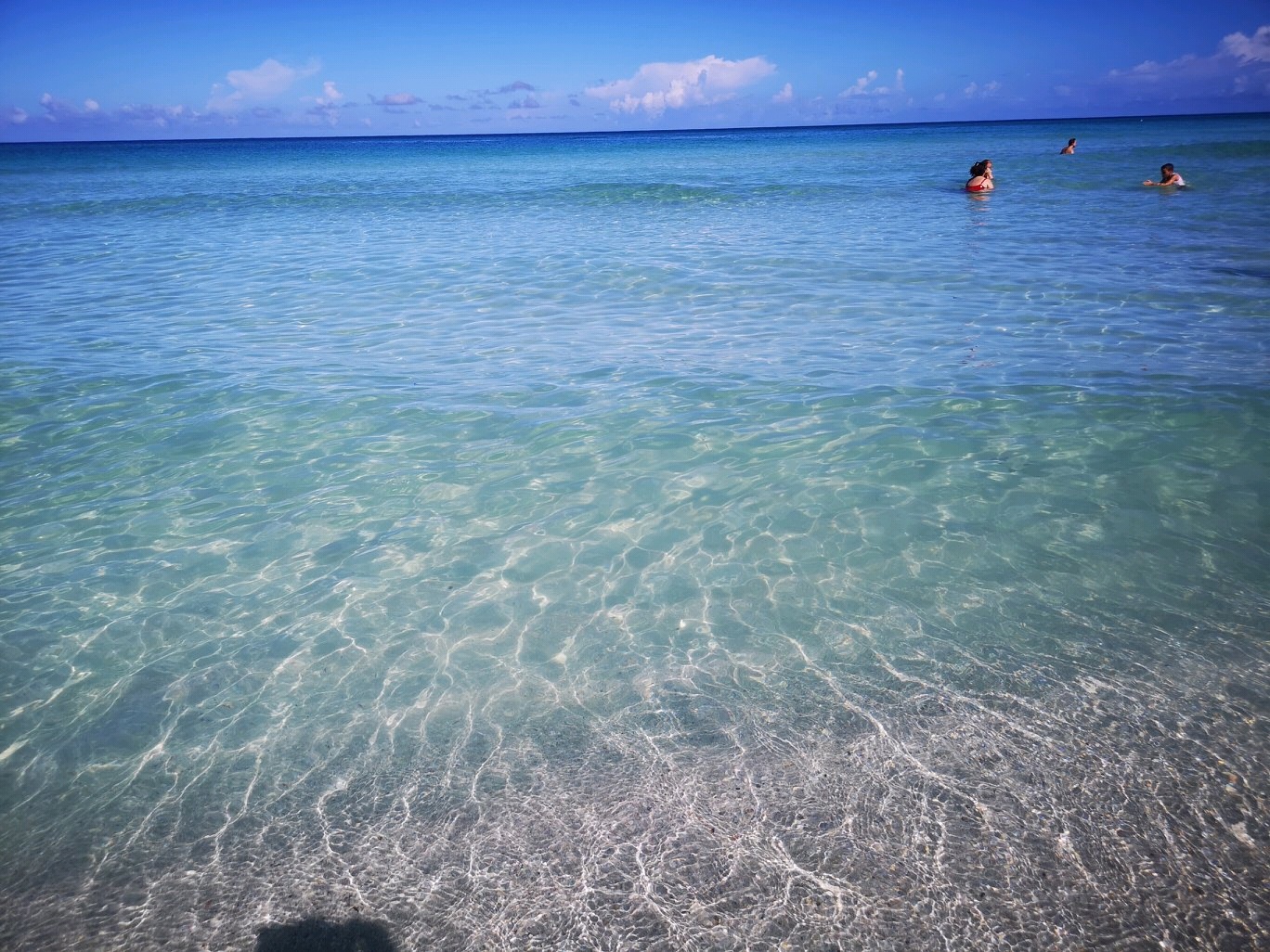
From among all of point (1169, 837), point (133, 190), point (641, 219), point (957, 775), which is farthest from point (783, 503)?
point (133, 190)

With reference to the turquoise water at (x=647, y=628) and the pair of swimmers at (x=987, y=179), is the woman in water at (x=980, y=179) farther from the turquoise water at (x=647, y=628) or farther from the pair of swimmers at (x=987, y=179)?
the turquoise water at (x=647, y=628)

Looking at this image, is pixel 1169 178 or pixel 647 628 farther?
pixel 1169 178

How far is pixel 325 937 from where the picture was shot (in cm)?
365

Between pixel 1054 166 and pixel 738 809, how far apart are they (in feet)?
170

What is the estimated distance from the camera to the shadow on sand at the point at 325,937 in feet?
11.8

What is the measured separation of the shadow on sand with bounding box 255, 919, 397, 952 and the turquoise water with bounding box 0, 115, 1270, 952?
46 millimetres

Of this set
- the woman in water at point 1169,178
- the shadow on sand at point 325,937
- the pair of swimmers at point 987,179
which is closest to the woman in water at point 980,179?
the pair of swimmers at point 987,179

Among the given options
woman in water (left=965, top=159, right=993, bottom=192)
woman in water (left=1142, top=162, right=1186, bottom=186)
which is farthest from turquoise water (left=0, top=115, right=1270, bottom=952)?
woman in water (left=1142, top=162, right=1186, bottom=186)

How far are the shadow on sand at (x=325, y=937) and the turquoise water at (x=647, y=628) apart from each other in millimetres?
46

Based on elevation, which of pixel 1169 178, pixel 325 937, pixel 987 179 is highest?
pixel 987 179

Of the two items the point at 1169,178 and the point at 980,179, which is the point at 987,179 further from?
the point at 1169,178

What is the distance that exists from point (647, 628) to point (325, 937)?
2.97m

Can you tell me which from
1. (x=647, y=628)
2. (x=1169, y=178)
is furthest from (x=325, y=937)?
(x=1169, y=178)

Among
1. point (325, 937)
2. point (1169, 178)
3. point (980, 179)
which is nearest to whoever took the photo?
point (325, 937)
